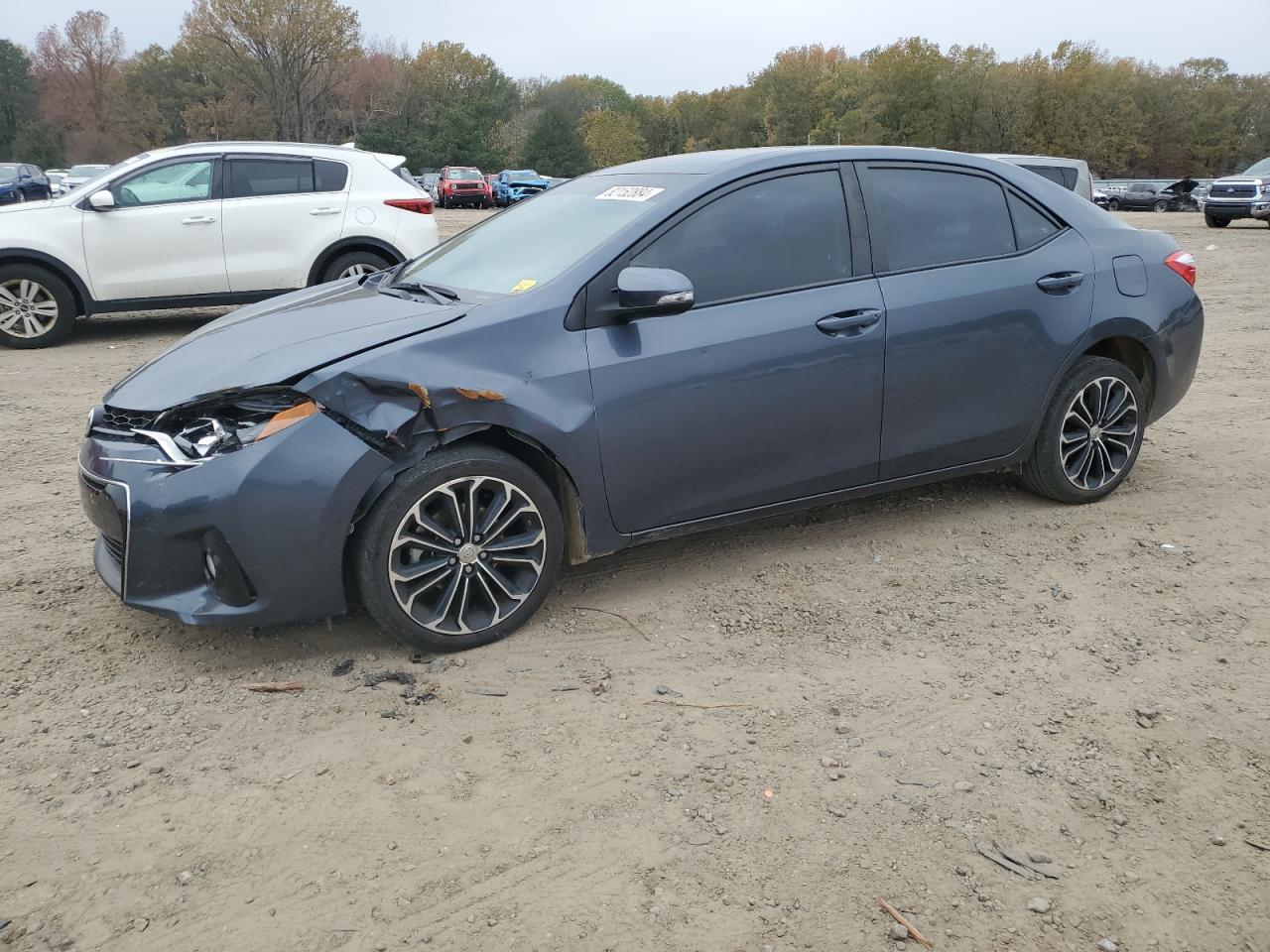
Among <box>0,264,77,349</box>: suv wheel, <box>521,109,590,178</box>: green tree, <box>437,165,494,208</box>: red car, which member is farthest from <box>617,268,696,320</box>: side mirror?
<box>521,109,590,178</box>: green tree

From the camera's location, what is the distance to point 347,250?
387 inches

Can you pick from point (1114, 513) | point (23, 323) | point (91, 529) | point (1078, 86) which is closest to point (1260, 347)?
point (1114, 513)

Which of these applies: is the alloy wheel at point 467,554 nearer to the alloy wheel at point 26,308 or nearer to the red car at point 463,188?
the alloy wheel at point 26,308

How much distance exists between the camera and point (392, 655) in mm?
3680

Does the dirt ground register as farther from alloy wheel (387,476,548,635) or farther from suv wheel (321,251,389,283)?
suv wheel (321,251,389,283)

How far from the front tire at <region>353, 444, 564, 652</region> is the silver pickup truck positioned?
2502cm

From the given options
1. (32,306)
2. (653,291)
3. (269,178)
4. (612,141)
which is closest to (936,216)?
(653,291)

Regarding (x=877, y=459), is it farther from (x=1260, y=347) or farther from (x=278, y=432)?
(x=1260, y=347)

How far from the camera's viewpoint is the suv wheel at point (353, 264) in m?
9.79

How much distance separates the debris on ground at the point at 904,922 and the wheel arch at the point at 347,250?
841 centimetres

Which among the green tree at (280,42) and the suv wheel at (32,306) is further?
the green tree at (280,42)

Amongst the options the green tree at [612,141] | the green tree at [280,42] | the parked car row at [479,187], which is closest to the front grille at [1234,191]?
the parked car row at [479,187]

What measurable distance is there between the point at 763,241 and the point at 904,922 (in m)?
2.58

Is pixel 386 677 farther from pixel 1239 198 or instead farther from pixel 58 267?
pixel 1239 198
